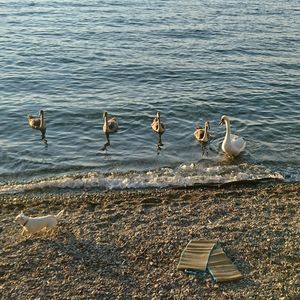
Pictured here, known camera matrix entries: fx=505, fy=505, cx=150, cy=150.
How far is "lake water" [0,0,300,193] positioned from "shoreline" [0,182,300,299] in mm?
1303

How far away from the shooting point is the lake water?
14914mm

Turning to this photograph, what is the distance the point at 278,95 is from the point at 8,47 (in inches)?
631

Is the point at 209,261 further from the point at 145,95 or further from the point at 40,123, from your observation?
the point at 145,95

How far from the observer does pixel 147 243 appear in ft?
33.1

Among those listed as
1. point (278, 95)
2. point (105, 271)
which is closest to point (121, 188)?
point (105, 271)

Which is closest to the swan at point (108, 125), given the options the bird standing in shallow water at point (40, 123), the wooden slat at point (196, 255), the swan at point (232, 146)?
the bird standing in shallow water at point (40, 123)

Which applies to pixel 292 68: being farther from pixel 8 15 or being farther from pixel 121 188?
pixel 8 15

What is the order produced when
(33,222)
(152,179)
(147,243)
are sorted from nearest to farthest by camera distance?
(147,243) < (33,222) < (152,179)

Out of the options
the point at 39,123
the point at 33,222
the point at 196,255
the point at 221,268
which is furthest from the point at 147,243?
the point at 39,123

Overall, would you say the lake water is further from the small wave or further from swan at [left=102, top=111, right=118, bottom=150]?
swan at [left=102, top=111, right=118, bottom=150]

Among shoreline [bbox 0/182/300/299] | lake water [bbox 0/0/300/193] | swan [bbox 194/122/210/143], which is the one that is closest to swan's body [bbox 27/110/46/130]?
lake water [bbox 0/0/300/193]

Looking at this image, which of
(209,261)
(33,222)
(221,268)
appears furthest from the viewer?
(33,222)

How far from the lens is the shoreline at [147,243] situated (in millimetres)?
8773

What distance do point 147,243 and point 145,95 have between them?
464 inches
